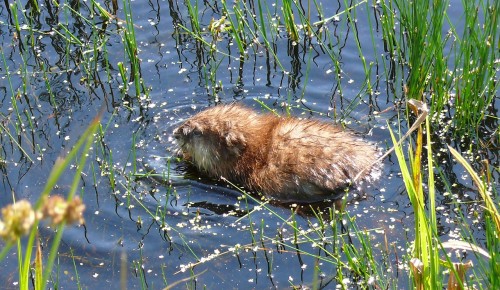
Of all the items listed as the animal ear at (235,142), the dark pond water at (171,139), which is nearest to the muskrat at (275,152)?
the animal ear at (235,142)

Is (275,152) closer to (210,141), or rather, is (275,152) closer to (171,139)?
(210,141)

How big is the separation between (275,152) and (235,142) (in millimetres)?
366

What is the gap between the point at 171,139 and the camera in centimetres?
601

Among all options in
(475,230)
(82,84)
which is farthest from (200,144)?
(475,230)

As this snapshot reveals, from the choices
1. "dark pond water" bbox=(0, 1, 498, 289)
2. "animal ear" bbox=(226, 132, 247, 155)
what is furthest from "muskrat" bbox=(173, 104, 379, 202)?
"dark pond water" bbox=(0, 1, 498, 289)

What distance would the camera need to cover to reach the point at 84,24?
280 inches

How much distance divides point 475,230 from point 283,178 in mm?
1265

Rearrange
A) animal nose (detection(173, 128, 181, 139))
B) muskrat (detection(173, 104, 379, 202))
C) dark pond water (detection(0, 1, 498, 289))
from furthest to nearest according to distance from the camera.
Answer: animal nose (detection(173, 128, 181, 139)), muskrat (detection(173, 104, 379, 202)), dark pond water (detection(0, 1, 498, 289))

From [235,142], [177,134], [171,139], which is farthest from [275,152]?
[171,139]

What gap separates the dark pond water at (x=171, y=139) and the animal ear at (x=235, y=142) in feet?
0.89

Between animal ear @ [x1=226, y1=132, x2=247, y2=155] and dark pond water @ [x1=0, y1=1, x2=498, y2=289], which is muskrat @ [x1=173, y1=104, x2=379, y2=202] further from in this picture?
dark pond water @ [x1=0, y1=1, x2=498, y2=289]

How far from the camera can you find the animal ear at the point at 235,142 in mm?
5646

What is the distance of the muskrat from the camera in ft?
17.0

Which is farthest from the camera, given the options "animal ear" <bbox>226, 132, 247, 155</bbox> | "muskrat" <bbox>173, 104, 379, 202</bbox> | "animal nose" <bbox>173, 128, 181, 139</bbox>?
"animal nose" <bbox>173, 128, 181, 139</bbox>
